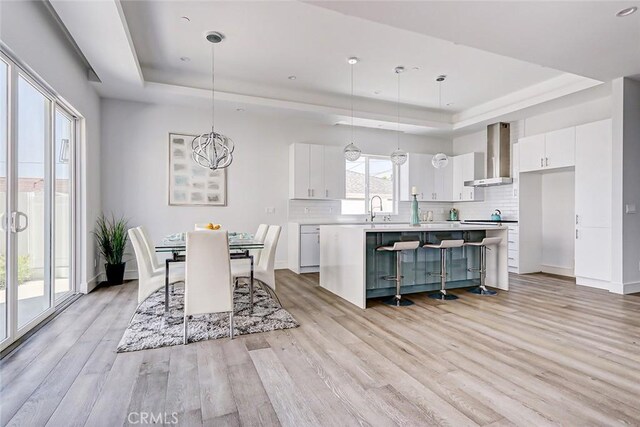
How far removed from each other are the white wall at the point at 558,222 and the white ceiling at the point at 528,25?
8.06 feet

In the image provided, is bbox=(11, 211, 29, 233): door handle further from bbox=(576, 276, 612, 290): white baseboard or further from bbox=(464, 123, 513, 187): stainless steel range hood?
bbox=(464, 123, 513, 187): stainless steel range hood

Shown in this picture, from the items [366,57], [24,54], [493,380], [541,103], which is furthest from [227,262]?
[541,103]

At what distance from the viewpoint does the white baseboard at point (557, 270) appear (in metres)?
5.61

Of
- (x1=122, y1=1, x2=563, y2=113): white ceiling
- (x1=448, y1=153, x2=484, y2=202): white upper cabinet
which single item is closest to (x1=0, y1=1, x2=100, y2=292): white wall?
(x1=122, y1=1, x2=563, y2=113): white ceiling

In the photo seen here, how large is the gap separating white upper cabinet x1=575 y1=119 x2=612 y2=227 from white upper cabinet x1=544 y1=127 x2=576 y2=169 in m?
0.08

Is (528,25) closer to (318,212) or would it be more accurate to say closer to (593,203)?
(593,203)

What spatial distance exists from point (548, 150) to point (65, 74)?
22.0 feet

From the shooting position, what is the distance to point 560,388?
2023mm

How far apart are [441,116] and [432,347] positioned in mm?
5456

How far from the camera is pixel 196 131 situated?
18.6ft

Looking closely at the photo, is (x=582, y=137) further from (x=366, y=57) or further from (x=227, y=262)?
(x=227, y=262)

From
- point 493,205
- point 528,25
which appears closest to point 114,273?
point 528,25

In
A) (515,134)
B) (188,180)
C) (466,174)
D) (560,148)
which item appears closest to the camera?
(560,148)

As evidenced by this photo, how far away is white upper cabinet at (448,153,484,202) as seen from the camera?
6.95 m
